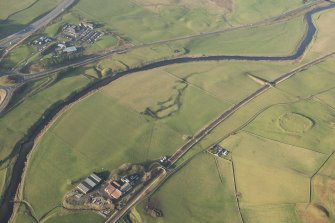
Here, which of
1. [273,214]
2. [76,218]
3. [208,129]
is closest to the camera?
[76,218]

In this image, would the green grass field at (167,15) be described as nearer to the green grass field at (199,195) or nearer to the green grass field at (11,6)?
the green grass field at (11,6)

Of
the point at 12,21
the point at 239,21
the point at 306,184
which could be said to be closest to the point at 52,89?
the point at 12,21

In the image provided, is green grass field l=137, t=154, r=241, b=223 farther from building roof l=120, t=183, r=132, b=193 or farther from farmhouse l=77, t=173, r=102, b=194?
farmhouse l=77, t=173, r=102, b=194

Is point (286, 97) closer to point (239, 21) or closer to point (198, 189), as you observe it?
point (198, 189)

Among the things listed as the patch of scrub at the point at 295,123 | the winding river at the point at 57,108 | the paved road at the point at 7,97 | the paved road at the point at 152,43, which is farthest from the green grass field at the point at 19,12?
the patch of scrub at the point at 295,123

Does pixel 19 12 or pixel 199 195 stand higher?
pixel 19 12

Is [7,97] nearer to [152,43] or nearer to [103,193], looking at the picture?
[103,193]

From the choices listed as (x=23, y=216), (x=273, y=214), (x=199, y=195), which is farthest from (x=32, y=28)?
(x=273, y=214)
